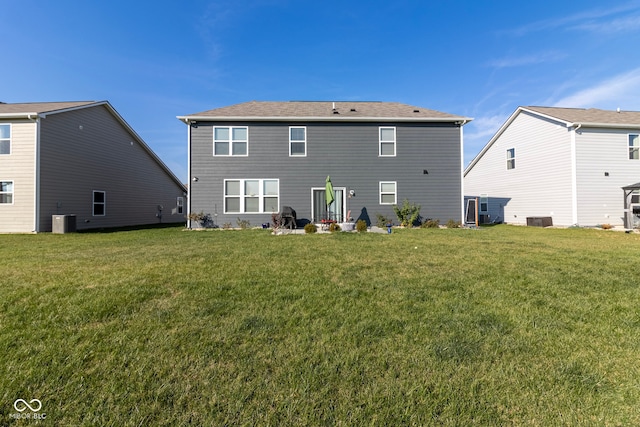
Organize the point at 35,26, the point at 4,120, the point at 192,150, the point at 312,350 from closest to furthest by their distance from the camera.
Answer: the point at 312,350 → the point at 35,26 → the point at 4,120 → the point at 192,150

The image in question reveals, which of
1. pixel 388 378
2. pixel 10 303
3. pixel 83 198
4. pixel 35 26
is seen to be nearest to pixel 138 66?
pixel 35 26

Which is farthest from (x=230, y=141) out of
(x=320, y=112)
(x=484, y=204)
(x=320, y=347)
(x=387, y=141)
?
(x=484, y=204)

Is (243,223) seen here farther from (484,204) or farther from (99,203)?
(484,204)

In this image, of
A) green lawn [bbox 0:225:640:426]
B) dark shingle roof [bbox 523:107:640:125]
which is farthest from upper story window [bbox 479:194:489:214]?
green lawn [bbox 0:225:640:426]

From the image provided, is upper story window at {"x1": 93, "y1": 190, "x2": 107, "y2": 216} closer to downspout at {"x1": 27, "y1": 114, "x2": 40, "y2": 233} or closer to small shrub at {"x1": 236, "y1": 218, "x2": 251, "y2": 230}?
downspout at {"x1": 27, "y1": 114, "x2": 40, "y2": 233}

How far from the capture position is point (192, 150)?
13.2 metres

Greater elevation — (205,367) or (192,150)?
(192,150)

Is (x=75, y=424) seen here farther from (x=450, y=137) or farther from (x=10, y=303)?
→ (x=450, y=137)

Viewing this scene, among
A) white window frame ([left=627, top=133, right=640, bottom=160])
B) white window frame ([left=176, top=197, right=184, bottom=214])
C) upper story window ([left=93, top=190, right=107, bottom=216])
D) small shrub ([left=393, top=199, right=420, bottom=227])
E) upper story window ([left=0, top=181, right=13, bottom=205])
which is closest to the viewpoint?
upper story window ([left=0, top=181, right=13, bottom=205])

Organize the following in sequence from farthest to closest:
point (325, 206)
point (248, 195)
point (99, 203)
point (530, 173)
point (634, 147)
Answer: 1. point (530, 173)
2. point (99, 203)
3. point (634, 147)
4. point (325, 206)
5. point (248, 195)

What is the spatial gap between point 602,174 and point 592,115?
12.9ft

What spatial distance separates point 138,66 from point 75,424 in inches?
681

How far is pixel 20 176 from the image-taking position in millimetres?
11883

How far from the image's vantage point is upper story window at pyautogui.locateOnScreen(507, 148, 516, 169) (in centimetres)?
1731
